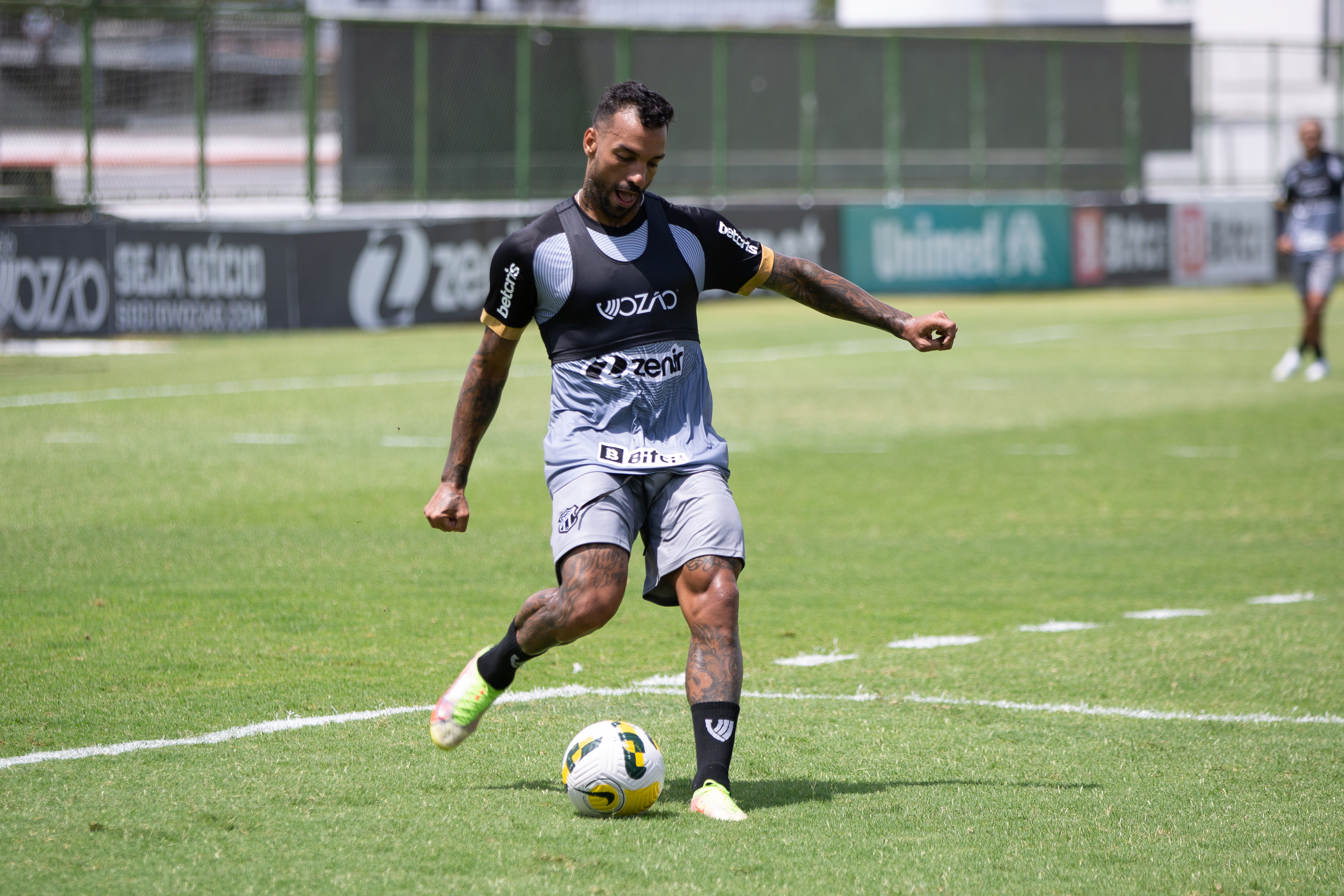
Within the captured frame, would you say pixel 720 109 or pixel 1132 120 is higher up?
pixel 1132 120

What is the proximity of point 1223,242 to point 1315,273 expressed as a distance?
15.7m

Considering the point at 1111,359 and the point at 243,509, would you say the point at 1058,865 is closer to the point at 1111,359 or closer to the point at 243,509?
the point at 243,509

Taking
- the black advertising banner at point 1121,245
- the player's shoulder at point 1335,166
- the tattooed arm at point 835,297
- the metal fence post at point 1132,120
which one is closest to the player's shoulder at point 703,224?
the tattooed arm at point 835,297

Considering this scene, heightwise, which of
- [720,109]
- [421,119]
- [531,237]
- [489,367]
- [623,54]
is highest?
[623,54]

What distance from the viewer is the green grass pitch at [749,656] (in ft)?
14.7

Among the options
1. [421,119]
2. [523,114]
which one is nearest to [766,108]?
[523,114]

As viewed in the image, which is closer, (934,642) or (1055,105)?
(934,642)

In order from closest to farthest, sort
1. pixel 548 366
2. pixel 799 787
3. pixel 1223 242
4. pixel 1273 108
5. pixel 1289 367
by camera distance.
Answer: pixel 799 787
pixel 1289 367
pixel 548 366
pixel 1223 242
pixel 1273 108

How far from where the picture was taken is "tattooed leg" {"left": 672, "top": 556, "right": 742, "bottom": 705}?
195 inches

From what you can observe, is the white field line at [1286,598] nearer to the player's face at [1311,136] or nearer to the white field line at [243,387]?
the white field line at [243,387]

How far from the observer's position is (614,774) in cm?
477

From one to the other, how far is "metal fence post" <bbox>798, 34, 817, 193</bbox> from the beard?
1124 inches

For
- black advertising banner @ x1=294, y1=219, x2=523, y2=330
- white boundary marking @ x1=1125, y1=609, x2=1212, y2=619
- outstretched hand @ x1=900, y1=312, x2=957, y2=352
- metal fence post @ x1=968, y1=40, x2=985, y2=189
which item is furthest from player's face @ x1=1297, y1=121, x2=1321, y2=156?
metal fence post @ x1=968, y1=40, x2=985, y2=189

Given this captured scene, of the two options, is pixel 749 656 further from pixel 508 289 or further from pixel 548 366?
pixel 548 366
